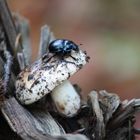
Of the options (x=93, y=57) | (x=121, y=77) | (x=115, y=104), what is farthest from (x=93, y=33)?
(x=115, y=104)

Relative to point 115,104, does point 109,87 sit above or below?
below

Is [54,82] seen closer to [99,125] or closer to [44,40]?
[99,125]

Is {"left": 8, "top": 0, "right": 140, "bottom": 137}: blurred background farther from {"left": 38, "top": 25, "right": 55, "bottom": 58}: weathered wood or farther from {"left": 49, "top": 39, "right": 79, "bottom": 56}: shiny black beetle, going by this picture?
{"left": 49, "top": 39, "right": 79, "bottom": 56}: shiny black beetle

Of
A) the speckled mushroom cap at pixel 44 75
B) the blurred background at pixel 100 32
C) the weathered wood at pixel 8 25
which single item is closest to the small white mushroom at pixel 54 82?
the speckled mushroom cap at pixel 44 75

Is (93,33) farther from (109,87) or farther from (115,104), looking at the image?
(115,104)

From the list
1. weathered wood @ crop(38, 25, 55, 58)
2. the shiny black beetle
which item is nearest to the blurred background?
weathered wood @ crop(38, 25, 55, 58)

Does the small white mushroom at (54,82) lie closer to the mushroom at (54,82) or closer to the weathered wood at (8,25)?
the mushroom at (54,82)

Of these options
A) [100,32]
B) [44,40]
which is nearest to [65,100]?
[44,40]
